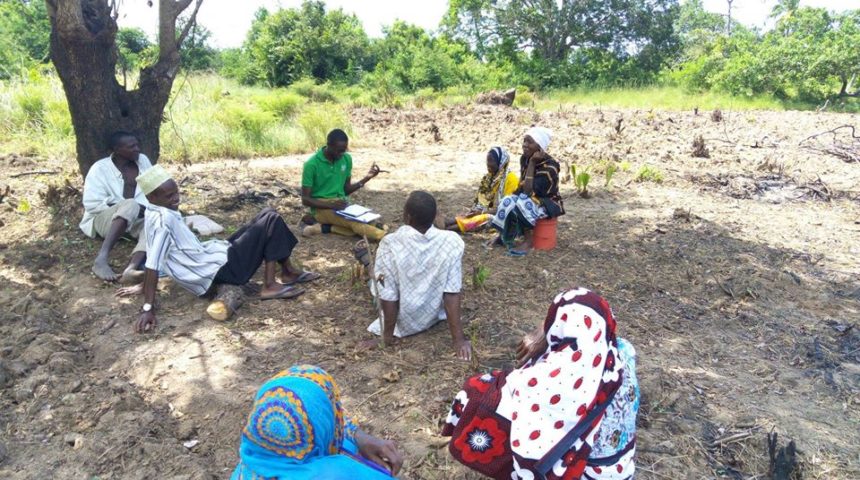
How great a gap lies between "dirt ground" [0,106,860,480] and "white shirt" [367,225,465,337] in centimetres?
36

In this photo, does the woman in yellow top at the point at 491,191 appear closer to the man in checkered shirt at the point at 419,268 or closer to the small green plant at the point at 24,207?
the man in checkered shirt at the point at 419,268

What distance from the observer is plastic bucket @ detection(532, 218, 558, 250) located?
525 cm

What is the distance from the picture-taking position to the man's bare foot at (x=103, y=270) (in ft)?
14.2

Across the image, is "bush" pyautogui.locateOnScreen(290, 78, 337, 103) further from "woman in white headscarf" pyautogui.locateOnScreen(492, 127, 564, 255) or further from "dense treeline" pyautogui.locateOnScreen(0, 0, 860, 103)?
"woman in white headscarf" pyautogui.locateOnScreen(492, 127, 564, 255)

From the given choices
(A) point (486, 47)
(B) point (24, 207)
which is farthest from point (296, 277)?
(A) point (486, 47)

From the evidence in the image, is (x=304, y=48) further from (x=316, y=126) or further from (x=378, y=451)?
(x=378, y=451)

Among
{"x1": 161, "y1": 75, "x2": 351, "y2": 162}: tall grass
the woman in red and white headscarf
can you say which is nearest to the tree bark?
{"x1": 161, "y1": 75, "x2": 351, "y2": 162}: tall grass

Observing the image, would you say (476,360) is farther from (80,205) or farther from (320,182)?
(80,205)

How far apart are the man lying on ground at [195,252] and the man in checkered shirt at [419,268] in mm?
A: 1098

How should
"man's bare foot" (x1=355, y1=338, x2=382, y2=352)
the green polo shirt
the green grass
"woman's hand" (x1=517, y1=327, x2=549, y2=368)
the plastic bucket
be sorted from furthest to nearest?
the green grass
the green polo shirt
the plastic bucket
"man's bare foot" (x1=355, y1=338, x2=382, y2=352)
"woman's hand" (x1=517, y1=327, x2=549, y2=368)

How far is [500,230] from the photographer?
5277 mm

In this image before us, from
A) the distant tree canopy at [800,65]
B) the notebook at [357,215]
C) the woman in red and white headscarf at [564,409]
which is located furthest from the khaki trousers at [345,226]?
the distant tree canopy at [800,65]

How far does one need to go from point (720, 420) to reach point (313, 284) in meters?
3.05

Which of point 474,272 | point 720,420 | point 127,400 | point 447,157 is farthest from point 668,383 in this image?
point 447,157
